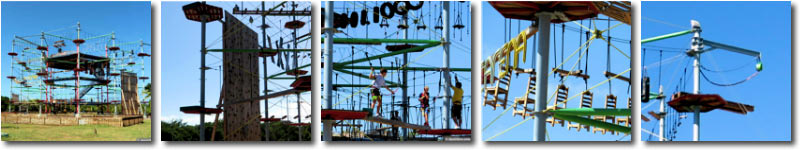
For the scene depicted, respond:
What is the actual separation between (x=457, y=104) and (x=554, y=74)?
75cm

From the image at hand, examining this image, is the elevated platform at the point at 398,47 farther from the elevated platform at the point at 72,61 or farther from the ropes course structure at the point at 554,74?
the elevated platform at the point at 72,61

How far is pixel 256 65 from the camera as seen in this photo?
570 cm

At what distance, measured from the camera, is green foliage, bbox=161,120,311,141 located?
549 centimetres

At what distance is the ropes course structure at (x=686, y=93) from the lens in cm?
537

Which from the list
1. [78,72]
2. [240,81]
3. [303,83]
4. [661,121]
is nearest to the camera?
[661,121]

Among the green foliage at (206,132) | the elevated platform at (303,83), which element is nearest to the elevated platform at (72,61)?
the green foliage at (206,132)

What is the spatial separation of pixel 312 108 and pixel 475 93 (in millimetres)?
1204

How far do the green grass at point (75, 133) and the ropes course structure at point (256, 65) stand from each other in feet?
1.35

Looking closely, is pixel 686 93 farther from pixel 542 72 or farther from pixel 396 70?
pixel 396 70

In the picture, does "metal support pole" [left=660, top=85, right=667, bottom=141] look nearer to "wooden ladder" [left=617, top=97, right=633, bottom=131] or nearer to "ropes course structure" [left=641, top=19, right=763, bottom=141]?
"ropes course structure" [left=641, top=19, right=763, bottom=141]

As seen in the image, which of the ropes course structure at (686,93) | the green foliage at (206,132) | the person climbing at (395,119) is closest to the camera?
the ropes course structure at (686,93)

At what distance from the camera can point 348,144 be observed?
5.51 meters

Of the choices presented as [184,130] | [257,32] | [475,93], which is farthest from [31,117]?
[475,93]

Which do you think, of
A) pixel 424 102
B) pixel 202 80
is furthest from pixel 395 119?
pixel 202 80
